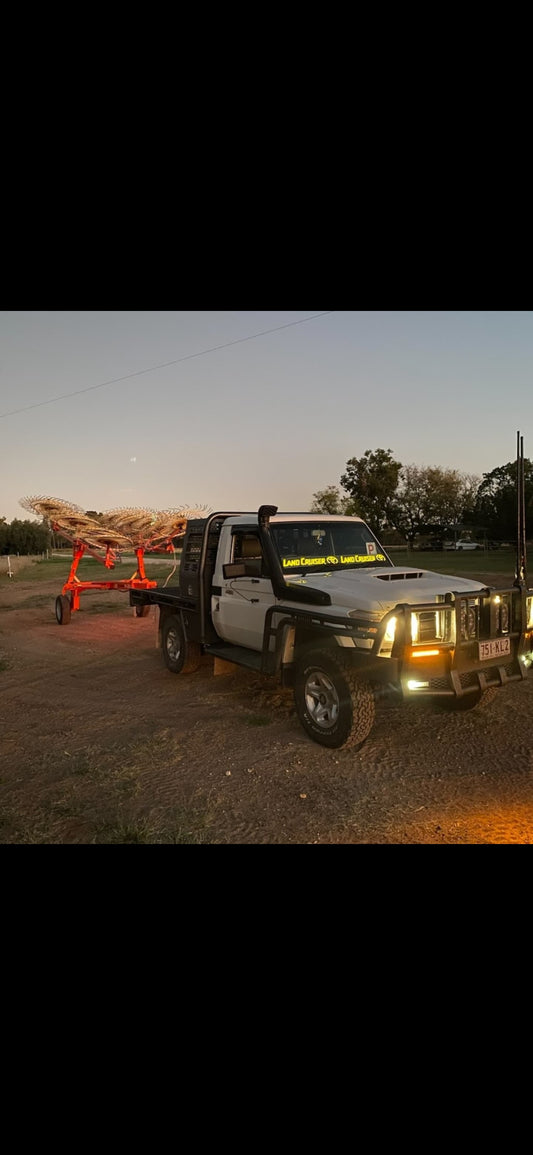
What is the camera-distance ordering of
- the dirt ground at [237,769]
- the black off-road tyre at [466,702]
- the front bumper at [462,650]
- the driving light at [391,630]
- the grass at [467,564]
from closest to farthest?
the dirt ground at [237,769] → the front bumper at [462,650] → the driving light at [391,630] → the black off-road tyre at [466,702] → the grass at [467,564]

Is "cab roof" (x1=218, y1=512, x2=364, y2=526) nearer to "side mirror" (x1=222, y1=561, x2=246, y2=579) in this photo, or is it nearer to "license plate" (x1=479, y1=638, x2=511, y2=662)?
"side mirror" (x1=222, y1=561, x2=246, y2=579)

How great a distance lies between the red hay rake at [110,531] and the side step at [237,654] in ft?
16.9

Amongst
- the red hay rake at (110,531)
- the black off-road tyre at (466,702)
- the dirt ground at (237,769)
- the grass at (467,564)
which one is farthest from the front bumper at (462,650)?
the grass at (467,564)

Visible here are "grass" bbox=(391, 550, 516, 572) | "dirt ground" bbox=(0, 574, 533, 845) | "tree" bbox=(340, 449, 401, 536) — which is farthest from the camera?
"tree" bbox=(340, 449, 401, 536)

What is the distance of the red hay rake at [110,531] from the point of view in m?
11.8

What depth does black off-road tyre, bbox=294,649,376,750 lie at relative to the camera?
15.8ft

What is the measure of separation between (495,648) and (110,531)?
→ 30.3 feet

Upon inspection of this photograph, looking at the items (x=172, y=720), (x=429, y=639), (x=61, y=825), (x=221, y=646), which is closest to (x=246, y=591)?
(x=221, y=646)

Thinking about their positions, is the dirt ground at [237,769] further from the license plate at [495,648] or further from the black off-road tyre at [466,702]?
the license plate at [495,648]

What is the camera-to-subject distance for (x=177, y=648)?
7988 millimetres

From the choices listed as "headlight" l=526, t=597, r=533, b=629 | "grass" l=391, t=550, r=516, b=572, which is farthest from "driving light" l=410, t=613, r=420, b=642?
"grass" l=391, t=550, r=516, b=572

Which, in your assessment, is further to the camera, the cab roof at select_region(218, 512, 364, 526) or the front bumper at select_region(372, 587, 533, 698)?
the cab roof at select_region(218, 512, 364, 526)

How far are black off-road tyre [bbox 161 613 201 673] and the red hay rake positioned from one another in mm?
3689
